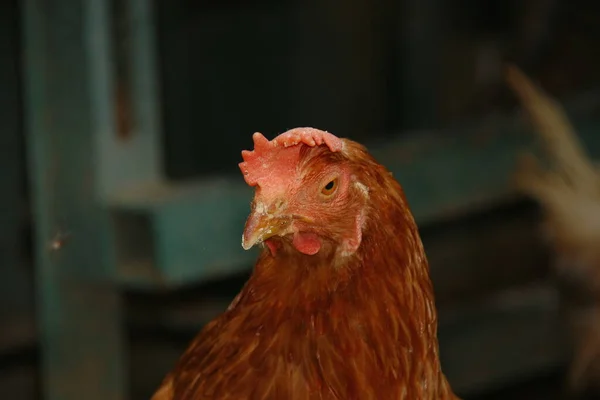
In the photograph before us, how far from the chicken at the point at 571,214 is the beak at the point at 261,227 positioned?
2293mm

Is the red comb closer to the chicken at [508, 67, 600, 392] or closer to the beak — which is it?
the beak

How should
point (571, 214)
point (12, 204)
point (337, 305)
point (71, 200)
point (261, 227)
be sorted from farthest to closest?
1. point (571, 214)
2. point (12, 204)
3. point (71, 200)
4. point (337, 305)
5. point (261, 227)

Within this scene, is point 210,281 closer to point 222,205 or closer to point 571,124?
point 222,205

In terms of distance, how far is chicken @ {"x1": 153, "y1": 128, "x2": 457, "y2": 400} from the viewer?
4.76ft

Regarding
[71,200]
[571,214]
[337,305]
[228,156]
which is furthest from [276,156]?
[571,214]

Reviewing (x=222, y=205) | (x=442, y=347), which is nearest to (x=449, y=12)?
(x=442, y=347)

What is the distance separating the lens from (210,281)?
11.1ft

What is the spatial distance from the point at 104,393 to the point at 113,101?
2.76ft

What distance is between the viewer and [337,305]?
4.98 feet

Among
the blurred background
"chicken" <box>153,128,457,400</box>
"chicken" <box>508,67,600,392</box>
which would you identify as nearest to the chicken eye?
"chicken" <box>153,128,457,400</box>

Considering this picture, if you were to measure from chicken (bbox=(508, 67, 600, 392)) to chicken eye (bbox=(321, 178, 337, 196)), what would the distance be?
220cm

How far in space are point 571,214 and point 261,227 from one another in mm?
2400

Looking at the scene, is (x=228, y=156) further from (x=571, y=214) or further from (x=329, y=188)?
(x=329, y=188)

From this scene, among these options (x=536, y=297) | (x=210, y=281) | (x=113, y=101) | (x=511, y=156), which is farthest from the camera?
(x=536, y=297)
